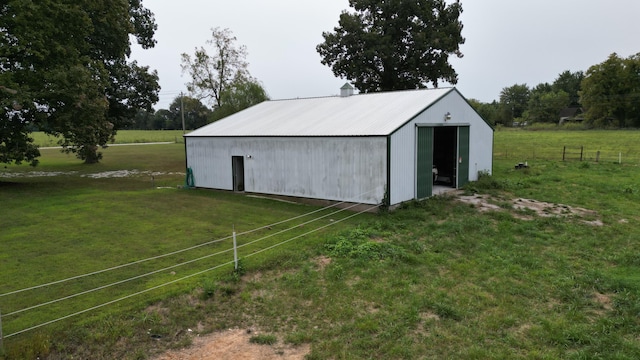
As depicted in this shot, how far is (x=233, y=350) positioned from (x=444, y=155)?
16.2m

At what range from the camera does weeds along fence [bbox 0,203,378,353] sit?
6.75 metres

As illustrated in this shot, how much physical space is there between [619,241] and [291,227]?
8.63 m

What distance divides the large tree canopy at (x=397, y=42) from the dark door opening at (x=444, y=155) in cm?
1427

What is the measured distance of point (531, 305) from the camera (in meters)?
7.11

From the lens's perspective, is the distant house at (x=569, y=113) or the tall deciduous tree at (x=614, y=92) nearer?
the tall deciduous tree at (x=614, y=92)

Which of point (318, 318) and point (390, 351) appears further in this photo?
point (318, 318)

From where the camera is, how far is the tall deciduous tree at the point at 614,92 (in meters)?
67.0

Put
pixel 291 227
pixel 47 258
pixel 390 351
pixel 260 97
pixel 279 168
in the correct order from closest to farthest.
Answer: pixel 390 351, pixel 47 258, pixel 291 227, pixel 279 168, pixel 260 97

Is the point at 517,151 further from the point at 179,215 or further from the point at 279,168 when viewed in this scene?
the point at 179,215

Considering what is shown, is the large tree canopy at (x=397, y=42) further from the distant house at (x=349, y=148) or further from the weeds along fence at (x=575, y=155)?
the distant house at (x=349, y=148)

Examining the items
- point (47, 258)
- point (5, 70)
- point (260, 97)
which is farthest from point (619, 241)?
point (260, 97)

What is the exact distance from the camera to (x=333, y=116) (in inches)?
717

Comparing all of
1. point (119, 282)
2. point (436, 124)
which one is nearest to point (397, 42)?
point (436, 124)

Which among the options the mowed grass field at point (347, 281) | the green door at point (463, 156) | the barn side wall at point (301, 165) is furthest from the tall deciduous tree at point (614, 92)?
the barn side wall at point (301, 165)
